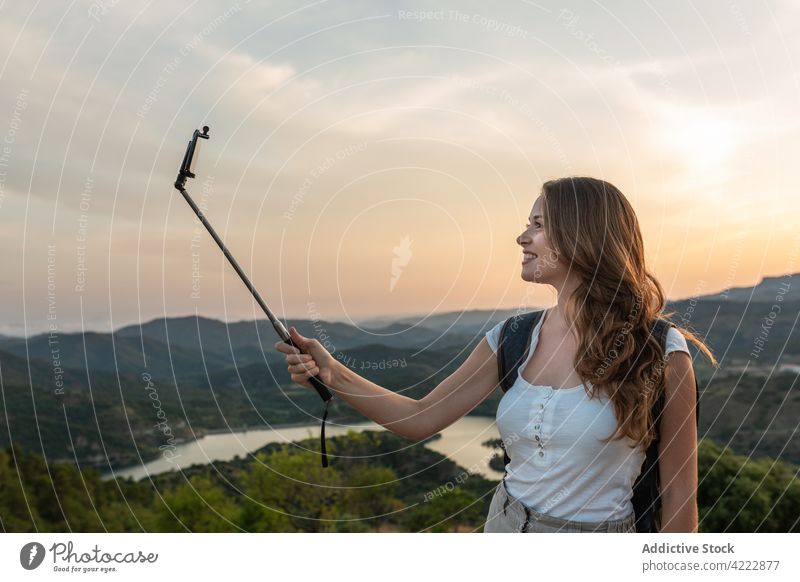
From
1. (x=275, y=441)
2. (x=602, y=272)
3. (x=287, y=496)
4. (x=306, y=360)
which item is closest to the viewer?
(x=602, y=272)

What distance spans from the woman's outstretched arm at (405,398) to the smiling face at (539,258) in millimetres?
397

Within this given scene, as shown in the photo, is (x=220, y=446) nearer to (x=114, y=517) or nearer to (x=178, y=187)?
(x=114, y=517)

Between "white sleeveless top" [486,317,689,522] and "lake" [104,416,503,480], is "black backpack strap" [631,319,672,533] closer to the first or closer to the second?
"white sleeveless top" [486,317,689,522]

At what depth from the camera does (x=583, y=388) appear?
10.1 ft

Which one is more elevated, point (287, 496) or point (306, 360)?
point (306, 360)

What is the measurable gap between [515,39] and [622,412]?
13.4ft

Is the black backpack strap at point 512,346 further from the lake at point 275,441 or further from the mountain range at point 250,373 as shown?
the lake at point 275,441

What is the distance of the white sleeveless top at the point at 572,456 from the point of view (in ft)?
9.76

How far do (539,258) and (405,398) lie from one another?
933 millimetres

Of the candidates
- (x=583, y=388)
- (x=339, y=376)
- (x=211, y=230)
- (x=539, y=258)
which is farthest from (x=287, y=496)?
(x=583, y=388)

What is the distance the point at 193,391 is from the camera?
58.2ft

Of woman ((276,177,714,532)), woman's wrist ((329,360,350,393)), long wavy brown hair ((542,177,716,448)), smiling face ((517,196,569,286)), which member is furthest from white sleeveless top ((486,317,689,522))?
woman's wrist ((329,360,350,393))

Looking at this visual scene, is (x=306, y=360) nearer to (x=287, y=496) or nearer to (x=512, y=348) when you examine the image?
(x=512, y=348)

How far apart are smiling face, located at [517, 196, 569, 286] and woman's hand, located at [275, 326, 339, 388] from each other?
3.39ft
